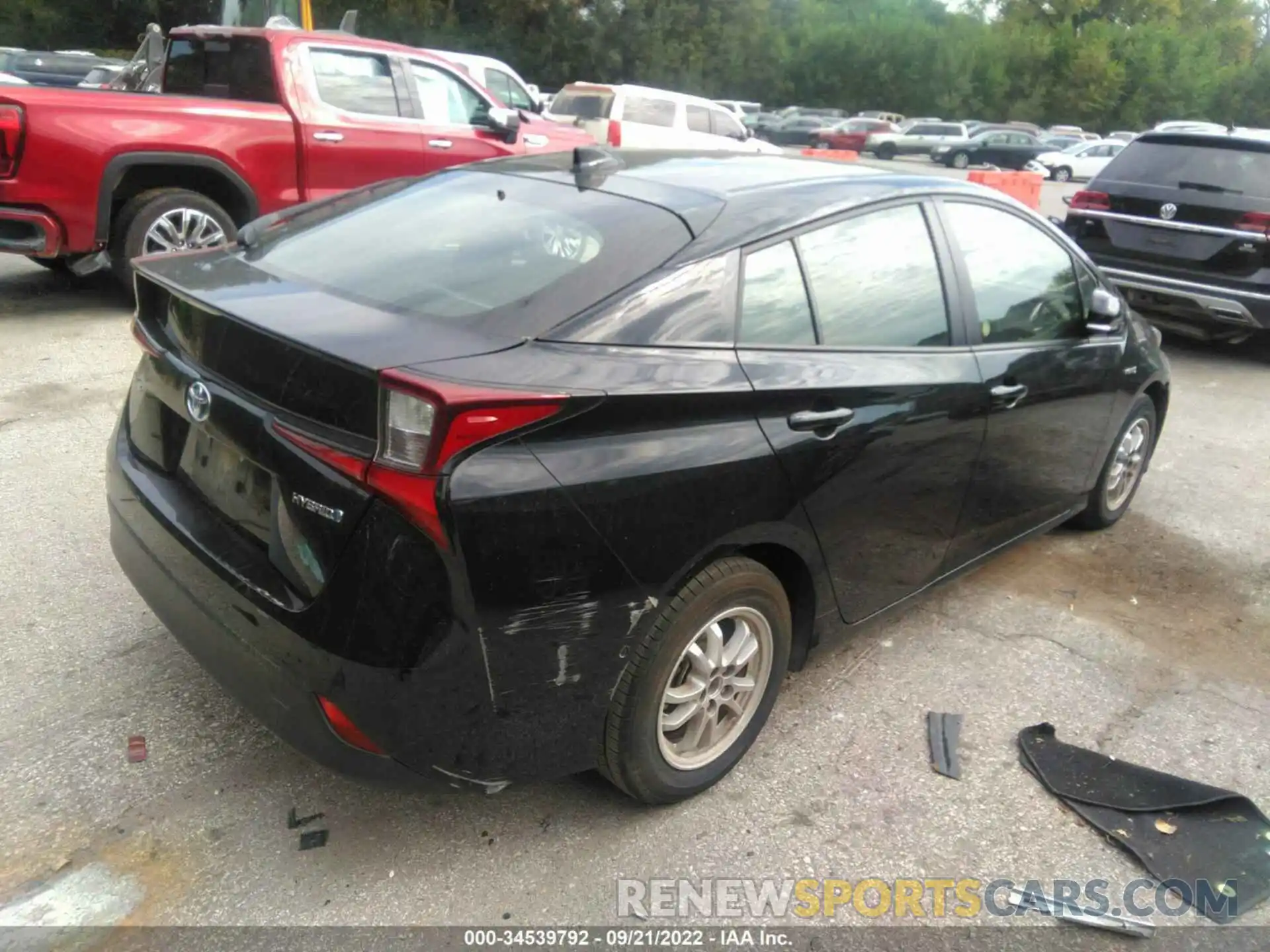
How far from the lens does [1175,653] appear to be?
12.7 feet

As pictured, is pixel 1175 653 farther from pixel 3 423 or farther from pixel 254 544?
pixel 3 423

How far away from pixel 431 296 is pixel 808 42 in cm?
6092

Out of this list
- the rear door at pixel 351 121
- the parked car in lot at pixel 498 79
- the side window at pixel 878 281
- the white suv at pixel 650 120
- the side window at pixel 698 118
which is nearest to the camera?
the side window at pixel 878 281

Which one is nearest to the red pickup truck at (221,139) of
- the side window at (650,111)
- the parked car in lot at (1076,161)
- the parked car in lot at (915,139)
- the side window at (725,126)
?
the side window at (650,111)

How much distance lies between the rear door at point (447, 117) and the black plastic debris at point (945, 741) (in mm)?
6553

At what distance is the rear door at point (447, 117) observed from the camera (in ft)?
27.5

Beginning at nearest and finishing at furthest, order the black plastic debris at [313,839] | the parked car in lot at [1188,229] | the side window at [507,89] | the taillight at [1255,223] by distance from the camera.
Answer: the black plastic debris at [313,839] → the taillight at [1255,223] → the parked car in lot at [1188,229] → the side window at [507,89]

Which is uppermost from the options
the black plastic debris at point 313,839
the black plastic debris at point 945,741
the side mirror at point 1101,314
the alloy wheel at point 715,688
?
the side mirror at point 1101,314

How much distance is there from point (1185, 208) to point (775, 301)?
6.14 m

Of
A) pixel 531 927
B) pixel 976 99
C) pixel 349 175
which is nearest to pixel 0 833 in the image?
pixel 531 927

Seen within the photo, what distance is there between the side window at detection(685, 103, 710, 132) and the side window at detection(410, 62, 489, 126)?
10107 millimetres

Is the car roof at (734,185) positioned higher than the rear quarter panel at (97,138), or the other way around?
the car roof at (734,185)

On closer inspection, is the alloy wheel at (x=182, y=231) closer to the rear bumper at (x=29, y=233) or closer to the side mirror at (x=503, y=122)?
the rear bumper at (x=29, y=233)

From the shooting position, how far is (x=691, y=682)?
2.72 meters
